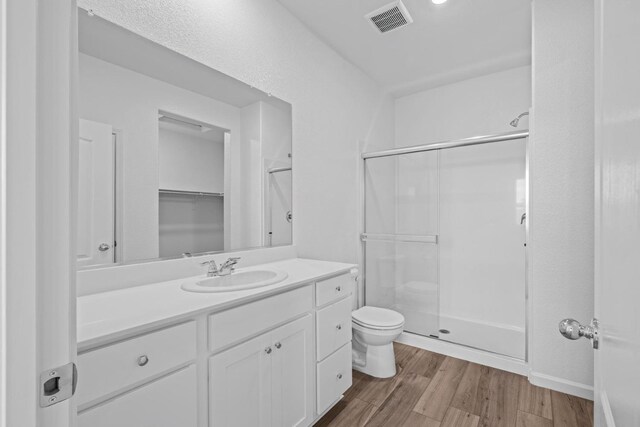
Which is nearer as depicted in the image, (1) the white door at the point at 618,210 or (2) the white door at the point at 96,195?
(1) the white door at the point at 618,210

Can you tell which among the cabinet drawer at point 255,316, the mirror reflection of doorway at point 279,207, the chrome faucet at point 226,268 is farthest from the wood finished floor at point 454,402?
the mirror reflection of doorway at point 279,207

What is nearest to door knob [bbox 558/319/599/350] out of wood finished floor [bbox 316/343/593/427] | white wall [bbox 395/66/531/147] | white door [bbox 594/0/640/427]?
white door [bbox 594/0/640/427]

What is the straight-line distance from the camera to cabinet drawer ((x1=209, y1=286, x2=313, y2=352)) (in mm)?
1118

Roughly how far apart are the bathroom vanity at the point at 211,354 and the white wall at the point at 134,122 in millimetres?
255

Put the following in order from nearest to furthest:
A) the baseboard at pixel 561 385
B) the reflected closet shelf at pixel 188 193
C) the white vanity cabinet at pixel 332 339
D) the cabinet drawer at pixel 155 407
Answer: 1. the cabinet drawer at pixel 155 407
2. the reflected closet shelf at pixel 188 193
3. the white vanity cabinet at pixel 332 339
4. the baseboard at pixel 561 385

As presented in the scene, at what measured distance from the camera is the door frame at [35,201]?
365mm

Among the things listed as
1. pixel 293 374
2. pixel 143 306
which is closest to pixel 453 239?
pixel 293 374

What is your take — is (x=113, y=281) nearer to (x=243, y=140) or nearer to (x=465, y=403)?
(x=243, y=140)

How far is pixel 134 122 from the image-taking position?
1388mm

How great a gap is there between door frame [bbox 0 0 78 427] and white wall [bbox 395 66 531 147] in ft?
10.9

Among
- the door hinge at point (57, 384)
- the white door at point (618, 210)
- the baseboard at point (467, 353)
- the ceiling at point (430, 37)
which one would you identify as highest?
the ceiling at point (430, 37)

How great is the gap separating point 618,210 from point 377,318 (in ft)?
6.71

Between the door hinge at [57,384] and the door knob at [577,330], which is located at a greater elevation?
the door hinge at [57,384]

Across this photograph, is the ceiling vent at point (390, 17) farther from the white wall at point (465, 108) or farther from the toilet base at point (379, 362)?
the toilet base at point (379, 362)
